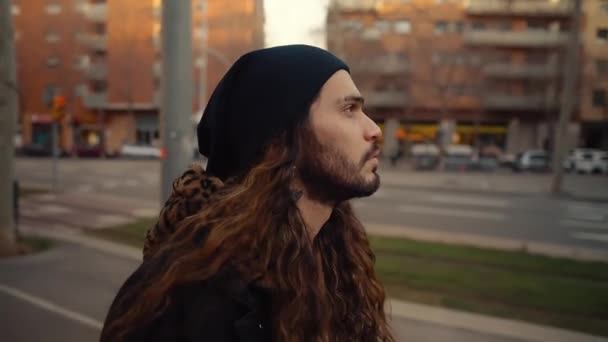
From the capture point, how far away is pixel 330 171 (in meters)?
1.30

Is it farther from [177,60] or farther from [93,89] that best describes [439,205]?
[93,89]

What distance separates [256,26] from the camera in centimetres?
300

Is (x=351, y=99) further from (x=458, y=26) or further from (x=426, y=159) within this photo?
(x=458, y=26)

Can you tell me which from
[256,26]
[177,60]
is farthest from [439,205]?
[256,26]

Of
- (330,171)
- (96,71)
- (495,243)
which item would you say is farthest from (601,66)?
(330,171)

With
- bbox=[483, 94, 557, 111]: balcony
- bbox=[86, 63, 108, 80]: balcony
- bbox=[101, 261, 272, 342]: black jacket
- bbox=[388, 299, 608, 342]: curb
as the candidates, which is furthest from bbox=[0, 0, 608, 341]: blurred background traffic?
bbox=[483, 94, 557, 111]: balcony

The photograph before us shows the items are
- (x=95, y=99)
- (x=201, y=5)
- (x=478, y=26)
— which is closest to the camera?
(x=201, y=5)

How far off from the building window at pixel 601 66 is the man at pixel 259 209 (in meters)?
38.8

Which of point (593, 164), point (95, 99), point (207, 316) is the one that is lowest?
point (593, 164)

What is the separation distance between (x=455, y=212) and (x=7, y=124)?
10.6m

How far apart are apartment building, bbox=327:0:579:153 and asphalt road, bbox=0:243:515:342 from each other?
22465 millimetres

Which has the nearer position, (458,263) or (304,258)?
(304,258)

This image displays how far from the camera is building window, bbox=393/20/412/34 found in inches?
1160

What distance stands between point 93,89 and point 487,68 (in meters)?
29.8
